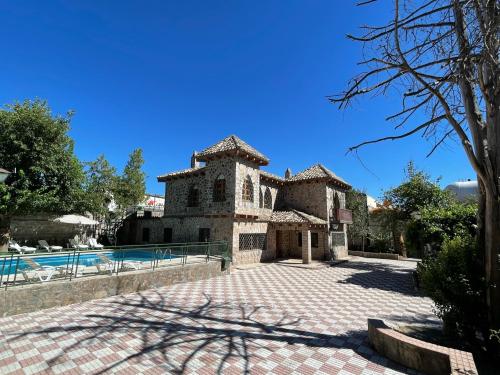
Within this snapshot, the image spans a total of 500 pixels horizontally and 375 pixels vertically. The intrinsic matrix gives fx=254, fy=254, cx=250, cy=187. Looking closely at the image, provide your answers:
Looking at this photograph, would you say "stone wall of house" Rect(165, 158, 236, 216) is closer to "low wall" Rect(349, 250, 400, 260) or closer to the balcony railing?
the balcony railing

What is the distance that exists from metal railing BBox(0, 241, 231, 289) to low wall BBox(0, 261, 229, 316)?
0.26 meters

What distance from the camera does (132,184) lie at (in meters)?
25.7

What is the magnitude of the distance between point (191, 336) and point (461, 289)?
213 inches

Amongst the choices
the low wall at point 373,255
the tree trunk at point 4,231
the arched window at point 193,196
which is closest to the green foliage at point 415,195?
the low wall at point 373,255

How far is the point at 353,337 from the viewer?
221 inches

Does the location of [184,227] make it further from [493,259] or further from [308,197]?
[493,259]

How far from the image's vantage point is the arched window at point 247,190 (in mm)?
16561

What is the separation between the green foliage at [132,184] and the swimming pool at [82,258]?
1629 centimetres

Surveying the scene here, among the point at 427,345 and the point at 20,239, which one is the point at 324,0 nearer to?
the point at 427,345

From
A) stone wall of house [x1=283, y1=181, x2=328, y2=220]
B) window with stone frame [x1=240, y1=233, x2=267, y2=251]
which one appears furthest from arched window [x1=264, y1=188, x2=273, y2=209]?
window with stone frame [x1=240, y1=233, x2=267, y2=251]

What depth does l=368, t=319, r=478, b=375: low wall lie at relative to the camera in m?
3.70

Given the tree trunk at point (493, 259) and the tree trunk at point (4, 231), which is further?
the tree trunk at point (4, 231)

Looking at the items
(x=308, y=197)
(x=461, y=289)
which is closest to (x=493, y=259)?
(x=461, y=289)

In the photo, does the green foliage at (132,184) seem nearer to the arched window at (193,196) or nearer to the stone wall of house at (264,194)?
the arched window at (193,196)
